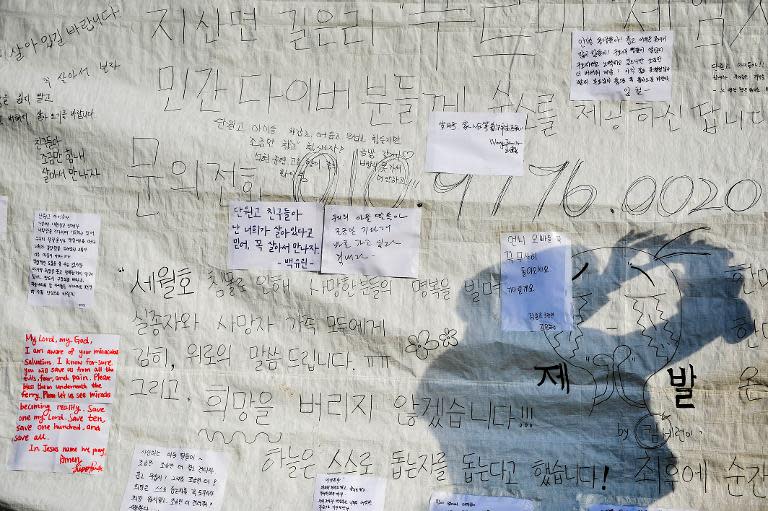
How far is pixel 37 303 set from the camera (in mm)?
1711

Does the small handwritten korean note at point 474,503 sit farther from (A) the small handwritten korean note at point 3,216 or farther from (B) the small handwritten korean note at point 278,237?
(A) the small handwritten korean note at point 3,216

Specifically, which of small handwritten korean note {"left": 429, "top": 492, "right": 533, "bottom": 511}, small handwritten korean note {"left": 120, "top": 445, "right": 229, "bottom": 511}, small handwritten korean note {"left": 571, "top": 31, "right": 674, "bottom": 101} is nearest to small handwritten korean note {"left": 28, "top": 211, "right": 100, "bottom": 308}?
small handwritten korean note {"left": 120, "top": 445, "right": 229, "bottom": 511}

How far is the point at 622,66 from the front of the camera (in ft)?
5.35

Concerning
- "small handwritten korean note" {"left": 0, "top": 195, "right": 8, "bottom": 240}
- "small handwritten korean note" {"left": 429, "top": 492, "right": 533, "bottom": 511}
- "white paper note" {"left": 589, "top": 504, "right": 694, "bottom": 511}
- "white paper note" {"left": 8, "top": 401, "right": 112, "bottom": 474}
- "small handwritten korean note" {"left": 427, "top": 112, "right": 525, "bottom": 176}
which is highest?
"small handwritten korean note" {"left": 427, "top": 112, "right": 525, "bottom": 176}

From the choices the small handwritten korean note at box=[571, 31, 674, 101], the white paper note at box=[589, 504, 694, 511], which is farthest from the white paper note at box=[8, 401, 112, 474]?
the small handwritten korean note at box=[571, 31, 674, 101]

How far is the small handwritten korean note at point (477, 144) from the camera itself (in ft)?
5.41

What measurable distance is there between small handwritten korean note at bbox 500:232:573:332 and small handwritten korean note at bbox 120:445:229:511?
71 cm

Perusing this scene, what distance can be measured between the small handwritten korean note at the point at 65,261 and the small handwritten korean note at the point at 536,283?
0.93 m

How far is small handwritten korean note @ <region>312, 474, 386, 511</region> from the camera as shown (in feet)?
5.31

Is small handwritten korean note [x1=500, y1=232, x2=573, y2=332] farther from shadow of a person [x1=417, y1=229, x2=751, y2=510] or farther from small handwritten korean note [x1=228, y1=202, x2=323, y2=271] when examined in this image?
small handwritten korean note [x1=228, y1=202, x2=323, y2=271]

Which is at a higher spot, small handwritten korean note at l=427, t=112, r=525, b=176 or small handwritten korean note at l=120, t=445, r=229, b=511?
small handwritten korean note at l=427, t=112, r=525, b=176

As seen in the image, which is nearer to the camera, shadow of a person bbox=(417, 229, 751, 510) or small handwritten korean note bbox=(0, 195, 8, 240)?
shadow of a person bbox=(417, 229, 751, 510)

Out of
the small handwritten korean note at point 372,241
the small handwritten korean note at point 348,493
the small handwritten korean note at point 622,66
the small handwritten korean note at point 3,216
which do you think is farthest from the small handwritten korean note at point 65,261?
the small handwritten korean note at point 622,66

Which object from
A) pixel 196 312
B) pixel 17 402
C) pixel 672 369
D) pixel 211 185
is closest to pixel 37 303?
pixel 17 402
